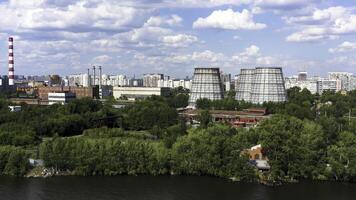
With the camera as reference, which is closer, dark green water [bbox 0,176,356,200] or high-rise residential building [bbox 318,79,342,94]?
dark green water [bbox 0,176,356,200]

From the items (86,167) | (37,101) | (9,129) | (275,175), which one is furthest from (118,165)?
(37,101)

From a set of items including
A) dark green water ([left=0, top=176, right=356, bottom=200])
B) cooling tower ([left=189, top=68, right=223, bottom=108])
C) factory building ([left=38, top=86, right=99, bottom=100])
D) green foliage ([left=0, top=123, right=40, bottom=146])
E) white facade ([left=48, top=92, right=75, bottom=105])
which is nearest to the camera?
dark green water ([left=0, top=176, right=356, bottom=200])

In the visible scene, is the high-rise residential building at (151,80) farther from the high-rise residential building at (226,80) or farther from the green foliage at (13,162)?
the green foliage at (13,162)

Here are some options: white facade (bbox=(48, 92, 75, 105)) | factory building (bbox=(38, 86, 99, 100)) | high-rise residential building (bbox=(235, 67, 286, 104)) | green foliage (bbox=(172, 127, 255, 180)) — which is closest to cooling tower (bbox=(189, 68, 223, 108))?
high-rise residential building (bbox=(235, 67, 286, 104))

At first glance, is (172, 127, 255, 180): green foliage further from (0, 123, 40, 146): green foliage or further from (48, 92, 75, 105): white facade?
(48, 92, 75, 105): white facade

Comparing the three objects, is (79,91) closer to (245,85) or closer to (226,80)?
(245,85)

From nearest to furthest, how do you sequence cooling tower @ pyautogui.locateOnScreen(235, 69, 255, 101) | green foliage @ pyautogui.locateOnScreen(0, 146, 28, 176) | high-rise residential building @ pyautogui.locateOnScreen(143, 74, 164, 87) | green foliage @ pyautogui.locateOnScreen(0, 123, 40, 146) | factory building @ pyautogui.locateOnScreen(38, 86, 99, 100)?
green foliage @ pyautogui.locateOnScreen(0, 146, 28, 176) < green foliage @ pyautogui.locateOnScreen(0, 123, 40, 146) < cooling tower @ pyautogui.locateOnScreen(235, 69, 255, 101) < factory building @ pyautogui.locateOnScreen(38, 86, 99, 100) < high-rise residential building @ pyautogui.locateOnScreen(143, 74, 164, 87)

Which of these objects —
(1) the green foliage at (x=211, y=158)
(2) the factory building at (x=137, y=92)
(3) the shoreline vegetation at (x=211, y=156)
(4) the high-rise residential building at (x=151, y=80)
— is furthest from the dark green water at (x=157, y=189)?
(4) the high-rise residential building at (x=151, y=80)
